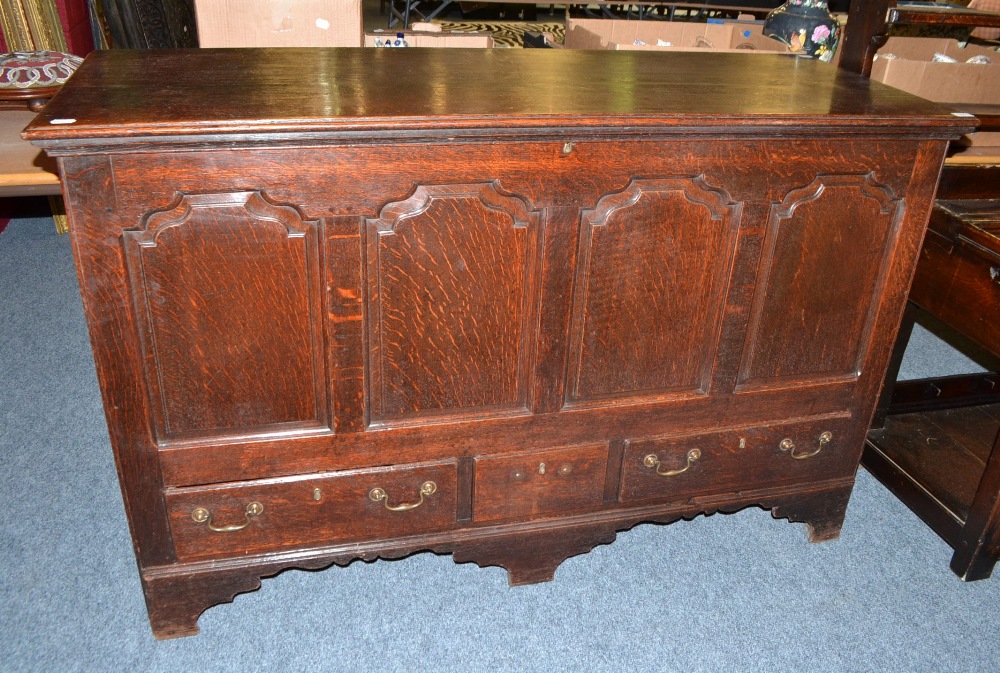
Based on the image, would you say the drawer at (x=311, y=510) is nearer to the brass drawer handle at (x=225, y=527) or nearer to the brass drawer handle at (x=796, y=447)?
the brass drawer handle at (x=225, y=527)

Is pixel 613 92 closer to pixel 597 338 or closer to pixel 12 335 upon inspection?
pixel 597 338

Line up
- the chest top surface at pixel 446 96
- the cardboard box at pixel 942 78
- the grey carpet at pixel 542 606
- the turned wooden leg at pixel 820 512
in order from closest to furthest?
the chest top surface at pixel 446 96, the grey carpet at pixel 542 606, the turned wooden leg at pixel 820 512, the cardboard box at pixel 942 78

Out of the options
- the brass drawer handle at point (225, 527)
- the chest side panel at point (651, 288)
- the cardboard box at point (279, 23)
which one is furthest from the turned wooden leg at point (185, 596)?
the cardboard box at point (279, 23)

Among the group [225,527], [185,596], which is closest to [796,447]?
[225,527]

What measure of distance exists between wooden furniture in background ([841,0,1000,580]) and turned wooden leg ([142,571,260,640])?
1726 millimetres

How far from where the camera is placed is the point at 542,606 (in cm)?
197

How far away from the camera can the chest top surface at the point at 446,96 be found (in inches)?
54.6

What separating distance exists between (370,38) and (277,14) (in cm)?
55

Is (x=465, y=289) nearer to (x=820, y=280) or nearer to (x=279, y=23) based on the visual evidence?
(x=820, y=280)

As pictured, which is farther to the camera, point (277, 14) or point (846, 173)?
point (277, 14)

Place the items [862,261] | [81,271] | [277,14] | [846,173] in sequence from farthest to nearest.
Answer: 1. [277,14]
2. [862,261]
3. [846,173]
4. [81,271]

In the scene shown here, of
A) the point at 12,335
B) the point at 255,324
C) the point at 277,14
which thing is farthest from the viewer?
the point at 12,335

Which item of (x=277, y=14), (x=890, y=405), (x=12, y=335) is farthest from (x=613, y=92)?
(x=12, y=335)

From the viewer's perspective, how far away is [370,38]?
3018 millimetres
